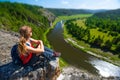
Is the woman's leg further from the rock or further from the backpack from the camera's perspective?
the backpack

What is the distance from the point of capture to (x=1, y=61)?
20.4 m

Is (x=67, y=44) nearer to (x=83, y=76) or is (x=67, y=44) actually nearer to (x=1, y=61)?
(x=83, y=76)

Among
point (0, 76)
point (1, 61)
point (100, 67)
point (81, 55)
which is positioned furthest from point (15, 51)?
point (81, 55)

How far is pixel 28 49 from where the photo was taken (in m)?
14.9

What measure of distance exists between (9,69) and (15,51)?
1666 millimetres

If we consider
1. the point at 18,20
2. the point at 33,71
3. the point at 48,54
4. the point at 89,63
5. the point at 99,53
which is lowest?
the point at 99,53

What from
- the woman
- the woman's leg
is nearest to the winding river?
the woman's leg

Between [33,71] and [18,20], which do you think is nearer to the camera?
[33,71]

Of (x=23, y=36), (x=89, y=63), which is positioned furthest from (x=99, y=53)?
(x=23, y=36)

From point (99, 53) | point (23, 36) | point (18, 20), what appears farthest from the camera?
point (18, 20)

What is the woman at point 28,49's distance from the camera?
1434cm

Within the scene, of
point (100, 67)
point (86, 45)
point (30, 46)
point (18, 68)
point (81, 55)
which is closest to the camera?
point (30, 46)

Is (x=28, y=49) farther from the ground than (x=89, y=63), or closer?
farther from the ground

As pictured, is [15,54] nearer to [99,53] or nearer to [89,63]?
[89,63]
